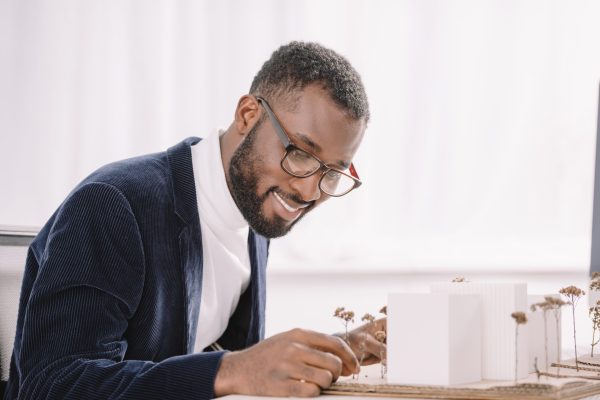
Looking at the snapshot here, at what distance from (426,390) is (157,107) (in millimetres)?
2297

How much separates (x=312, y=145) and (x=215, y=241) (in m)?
0.37

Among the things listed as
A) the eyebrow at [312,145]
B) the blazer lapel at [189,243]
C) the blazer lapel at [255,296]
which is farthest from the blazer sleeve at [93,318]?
the blazer lapel at [255,296]

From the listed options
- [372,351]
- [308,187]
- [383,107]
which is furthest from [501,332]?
[383,107]

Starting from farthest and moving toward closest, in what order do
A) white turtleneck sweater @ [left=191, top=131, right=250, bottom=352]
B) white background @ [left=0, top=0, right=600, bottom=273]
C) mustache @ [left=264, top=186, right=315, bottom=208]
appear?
white background @ [left=0, top=0, right=600, bottom=273]
white turtleneck sweater @ [left=191, top=131, right=250, bottom=352]
mustache @ [left=264, top=186, right=315, bottom=208]

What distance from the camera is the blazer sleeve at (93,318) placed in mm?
1146

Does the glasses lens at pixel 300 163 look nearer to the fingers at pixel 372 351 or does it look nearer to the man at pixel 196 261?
the man at pixel 196 261

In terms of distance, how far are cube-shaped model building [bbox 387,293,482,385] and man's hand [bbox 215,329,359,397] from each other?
0.08 meters

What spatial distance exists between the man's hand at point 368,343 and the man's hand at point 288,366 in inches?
13.8

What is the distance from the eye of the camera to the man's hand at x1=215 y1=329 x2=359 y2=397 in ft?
3.40

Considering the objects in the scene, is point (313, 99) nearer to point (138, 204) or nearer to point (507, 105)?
point (138, 204)

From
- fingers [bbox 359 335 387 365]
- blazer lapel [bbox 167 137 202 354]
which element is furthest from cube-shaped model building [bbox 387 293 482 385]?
blazer lapel [bbox 167 137 202 354]

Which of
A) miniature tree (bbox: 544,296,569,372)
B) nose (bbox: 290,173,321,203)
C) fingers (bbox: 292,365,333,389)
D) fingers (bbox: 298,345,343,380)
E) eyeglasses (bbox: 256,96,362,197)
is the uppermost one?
eyeglasses (bbox: 256,96,362,197)

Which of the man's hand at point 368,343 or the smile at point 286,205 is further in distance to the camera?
the smile at point 286,205

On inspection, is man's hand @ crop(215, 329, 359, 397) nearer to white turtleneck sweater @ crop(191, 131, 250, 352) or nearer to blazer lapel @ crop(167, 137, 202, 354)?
blazer lapel @ crop(167, 137, 202, 354)
